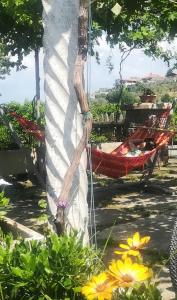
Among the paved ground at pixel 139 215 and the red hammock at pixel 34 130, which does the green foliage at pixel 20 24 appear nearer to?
the red hammock at pixel 34 130

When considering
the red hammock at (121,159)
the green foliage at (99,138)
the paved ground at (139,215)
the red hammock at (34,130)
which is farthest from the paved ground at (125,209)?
the green foliage at (99,138)

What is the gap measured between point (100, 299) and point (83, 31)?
1652mm

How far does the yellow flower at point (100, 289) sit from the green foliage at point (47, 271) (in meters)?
0.58

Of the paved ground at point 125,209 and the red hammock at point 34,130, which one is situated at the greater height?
the red hammock at point 34,130

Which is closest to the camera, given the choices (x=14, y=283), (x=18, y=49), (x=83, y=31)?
(x=14, y=283)

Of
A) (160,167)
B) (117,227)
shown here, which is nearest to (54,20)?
(117,227)

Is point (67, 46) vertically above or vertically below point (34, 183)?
above

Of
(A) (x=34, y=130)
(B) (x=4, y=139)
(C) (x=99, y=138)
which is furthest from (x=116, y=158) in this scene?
(C) (x=99, y=138)

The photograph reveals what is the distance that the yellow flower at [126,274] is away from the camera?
1497mm

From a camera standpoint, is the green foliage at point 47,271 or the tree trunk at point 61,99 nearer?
the green foliage at point 47,271

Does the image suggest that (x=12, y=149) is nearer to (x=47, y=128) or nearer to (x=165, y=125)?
(x=165, y=125)

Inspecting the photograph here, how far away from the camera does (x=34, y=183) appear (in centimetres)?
879

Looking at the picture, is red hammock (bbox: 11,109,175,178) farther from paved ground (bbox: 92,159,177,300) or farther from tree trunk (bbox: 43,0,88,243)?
tree trunk (bbox: 43,0,88,243)

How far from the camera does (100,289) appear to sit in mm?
1556
